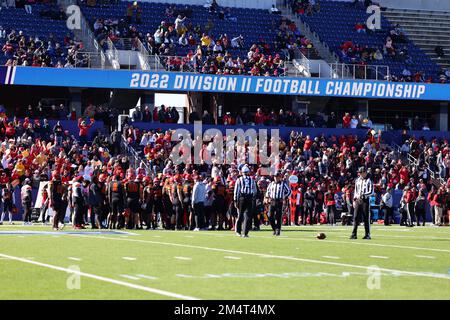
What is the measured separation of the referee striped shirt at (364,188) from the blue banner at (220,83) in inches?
848

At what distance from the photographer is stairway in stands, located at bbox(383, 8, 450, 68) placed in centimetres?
5450

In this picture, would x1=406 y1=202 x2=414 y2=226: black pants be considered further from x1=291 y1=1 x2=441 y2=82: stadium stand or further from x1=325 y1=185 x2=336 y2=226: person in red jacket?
x1=291 y1=1 x2=441 y2=82: stadium stand

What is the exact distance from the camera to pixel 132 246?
20.6 meters

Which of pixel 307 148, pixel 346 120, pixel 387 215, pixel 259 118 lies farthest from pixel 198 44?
pixel 387 215

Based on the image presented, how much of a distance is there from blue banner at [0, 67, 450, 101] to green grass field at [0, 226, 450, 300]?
2091 cm

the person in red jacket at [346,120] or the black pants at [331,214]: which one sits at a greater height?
the person in red jacket at [346,120]

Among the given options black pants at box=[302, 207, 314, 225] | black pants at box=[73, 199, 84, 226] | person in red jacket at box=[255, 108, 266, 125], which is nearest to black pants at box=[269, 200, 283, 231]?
black pants at box=[73, 199, 84, 226]

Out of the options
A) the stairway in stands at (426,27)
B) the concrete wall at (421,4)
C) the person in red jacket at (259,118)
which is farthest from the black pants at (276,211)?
the concrete wall at (421,4)

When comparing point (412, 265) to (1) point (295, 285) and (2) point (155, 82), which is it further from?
(2) point (155, 82)

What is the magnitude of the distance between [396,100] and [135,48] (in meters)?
13.0

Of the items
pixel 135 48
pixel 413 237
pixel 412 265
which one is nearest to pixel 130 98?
pixel 135 48

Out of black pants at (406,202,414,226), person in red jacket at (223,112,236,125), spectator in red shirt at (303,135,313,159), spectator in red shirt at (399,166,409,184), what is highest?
person in red jacket at (223,112,236,125)

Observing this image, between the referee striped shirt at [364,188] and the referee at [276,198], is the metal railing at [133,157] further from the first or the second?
the referee striped shirt at [364,188]

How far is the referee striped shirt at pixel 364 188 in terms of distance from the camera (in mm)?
24141
